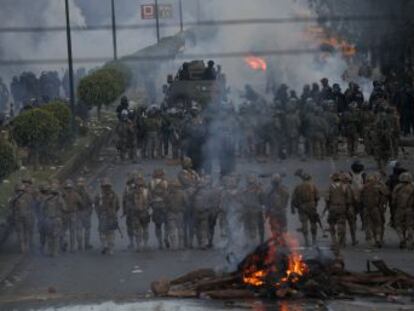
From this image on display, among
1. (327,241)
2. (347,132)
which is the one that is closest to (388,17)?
(347,132)

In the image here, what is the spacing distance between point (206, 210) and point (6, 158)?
11.9ft

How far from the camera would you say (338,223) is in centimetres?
1830

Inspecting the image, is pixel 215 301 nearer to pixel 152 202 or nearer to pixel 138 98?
pixel 152 202

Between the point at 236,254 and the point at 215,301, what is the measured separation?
137 cm

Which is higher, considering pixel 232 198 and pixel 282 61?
pixel 282 61

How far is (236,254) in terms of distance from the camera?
51.6ft

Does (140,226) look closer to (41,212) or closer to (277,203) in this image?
(41,212)

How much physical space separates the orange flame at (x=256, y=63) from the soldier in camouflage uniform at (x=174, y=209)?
20932mm

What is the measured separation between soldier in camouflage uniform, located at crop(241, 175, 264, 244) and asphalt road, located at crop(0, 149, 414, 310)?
558 millimetres

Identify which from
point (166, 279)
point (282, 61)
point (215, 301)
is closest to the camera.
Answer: point (215, 301)

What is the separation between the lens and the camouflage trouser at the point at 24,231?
1839 centimetres

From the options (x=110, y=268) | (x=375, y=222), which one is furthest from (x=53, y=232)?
(x=375, y=222)

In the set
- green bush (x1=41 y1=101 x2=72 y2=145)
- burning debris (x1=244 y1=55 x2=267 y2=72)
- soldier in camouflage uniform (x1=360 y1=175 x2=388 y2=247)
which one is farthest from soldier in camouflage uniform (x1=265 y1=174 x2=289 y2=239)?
burning debris (x1=244 y1=55 x2=267 y2=72)

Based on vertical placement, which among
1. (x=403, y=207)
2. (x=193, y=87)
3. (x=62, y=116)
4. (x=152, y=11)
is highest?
(x=152, y=11)
